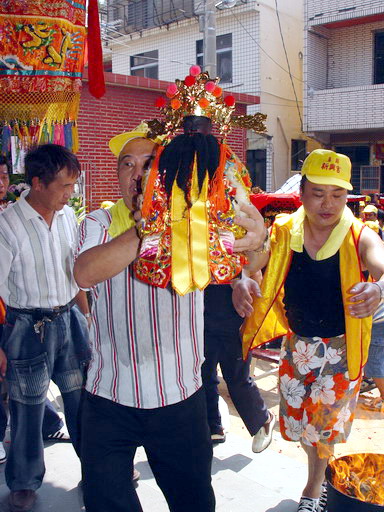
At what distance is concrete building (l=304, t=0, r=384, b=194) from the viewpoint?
49.7ft

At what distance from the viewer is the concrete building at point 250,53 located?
16953 millimetres

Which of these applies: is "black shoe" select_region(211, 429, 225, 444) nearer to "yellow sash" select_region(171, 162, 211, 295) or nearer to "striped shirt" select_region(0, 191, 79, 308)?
"striped shirt" select_region(0, 191, 79, 308)

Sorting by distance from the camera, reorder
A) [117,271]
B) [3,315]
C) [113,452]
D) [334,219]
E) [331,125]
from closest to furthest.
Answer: [117,271]
[113,452]
[334,219]
[3,315]
[331,125]

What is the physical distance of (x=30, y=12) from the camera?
276cm

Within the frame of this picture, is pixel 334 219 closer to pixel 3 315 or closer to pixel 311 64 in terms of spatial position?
pixel 3 315

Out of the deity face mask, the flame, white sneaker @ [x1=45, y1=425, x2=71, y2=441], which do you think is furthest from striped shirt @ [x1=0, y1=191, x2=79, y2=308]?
the flame

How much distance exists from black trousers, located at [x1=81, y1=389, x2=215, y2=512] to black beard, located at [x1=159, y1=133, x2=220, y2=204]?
32.5 inches

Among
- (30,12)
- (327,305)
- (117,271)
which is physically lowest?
(327,305)

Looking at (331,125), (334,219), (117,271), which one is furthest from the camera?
(331,125)

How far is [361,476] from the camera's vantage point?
269cm

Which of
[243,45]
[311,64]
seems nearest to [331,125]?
[311,64]

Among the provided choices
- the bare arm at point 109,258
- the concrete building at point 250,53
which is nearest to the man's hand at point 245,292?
the bare arm at point 109,258

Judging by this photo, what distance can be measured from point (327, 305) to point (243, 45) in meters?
16.0

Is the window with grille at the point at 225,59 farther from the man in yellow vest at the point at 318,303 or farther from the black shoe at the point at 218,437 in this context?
the man in yellow vest at the point at 318,303
